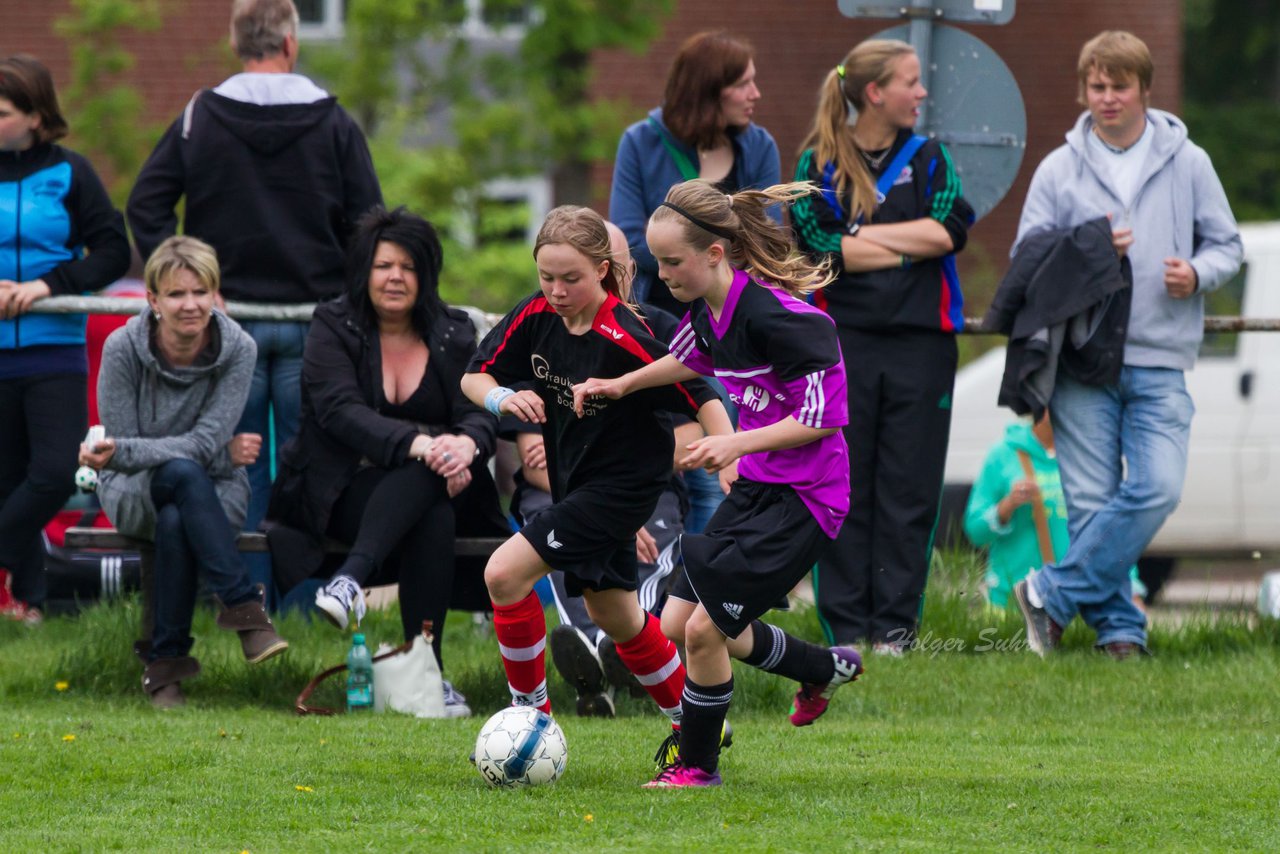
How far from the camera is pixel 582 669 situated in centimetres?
734

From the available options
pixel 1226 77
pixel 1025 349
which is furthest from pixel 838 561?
pixel 1226 77

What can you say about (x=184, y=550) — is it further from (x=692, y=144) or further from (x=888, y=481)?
(x=888, y=481)

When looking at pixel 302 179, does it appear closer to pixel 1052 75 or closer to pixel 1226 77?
pixel 1052 75

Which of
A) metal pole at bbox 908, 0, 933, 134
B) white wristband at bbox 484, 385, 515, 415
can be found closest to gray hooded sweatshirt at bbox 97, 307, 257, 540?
white wristband at bbox 484, 385, 515, 415

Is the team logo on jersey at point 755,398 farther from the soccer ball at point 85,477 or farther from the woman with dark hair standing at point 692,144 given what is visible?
the soccer ball at point 85,477

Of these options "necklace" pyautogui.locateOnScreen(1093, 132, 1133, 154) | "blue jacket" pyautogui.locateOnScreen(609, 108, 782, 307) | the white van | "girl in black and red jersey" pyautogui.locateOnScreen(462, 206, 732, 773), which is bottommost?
the white van

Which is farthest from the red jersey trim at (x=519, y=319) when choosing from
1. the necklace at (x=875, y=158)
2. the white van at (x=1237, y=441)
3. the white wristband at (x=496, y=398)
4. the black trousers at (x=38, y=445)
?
the white van at (x=1237, y=441)

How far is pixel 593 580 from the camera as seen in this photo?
6293 mm

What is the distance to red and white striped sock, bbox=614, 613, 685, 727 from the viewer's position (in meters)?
6.44

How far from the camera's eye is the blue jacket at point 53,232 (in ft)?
28.0

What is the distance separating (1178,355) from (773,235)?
3.12 meters

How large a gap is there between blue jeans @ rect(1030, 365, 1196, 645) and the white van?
402 centimetres

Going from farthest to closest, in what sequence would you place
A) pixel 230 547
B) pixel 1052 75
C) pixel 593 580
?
pixel 1052 75 → pixel 230 547 → pixel 593 580

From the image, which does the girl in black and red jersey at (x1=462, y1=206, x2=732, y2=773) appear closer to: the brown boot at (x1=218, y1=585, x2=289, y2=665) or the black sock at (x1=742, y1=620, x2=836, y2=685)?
the black sock at (x1=742, y1=620, x2=836, y2=685)
